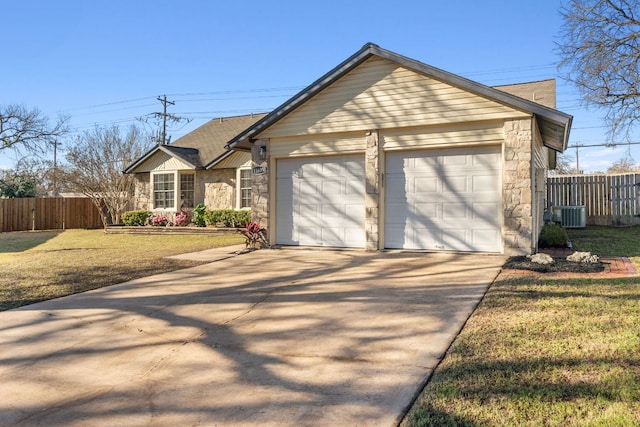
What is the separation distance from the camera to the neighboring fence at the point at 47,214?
71.0 ft

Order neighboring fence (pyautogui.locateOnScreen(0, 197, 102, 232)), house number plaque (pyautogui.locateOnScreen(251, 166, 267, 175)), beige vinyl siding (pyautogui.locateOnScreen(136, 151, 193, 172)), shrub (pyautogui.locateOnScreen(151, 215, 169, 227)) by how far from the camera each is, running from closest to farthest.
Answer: house number plaque (pyautogui.locateOnScreen(251, 166, 267, 175)), shrub (pyautogui.locateOnScreen(151, 215, 169, 227)), beige vinyl siding (pyautogui.locateOnScreen(136, 151, 193, 172)), neighboring fence (pyautogui.locateOnScreen(0, 197, 102, 232))

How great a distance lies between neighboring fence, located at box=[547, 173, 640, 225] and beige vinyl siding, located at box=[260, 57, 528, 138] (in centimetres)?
1188

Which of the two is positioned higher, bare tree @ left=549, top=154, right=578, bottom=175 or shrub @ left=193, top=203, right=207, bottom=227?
bare tree @ left=549, top=154, right=578, bottom=175

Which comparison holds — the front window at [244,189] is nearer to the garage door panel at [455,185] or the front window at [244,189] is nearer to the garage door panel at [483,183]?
the garage door panel at [455,185]

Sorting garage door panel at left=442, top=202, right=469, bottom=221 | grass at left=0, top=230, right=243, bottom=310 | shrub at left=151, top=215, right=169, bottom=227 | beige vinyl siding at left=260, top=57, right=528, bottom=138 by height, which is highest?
beige vinyl siding at left=260, top=57, right=528, bottom=138

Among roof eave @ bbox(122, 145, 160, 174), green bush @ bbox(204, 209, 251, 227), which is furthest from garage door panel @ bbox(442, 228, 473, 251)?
roof eave @ bbox(122, 145, 160, 174)

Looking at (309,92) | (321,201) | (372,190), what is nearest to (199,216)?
(321,201)

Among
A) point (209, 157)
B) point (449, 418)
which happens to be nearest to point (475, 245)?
point (449, 418)

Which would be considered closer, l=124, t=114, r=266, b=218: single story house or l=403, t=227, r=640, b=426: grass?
l=403, t=227, r=640, b=426: grass

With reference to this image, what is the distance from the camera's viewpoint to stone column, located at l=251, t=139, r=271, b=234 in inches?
426

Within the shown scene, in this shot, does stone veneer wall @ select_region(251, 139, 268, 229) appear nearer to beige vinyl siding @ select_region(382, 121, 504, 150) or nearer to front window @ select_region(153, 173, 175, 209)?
beige vinyl siding @ select_region(382, 121, 504, 150)

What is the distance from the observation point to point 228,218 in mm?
17453

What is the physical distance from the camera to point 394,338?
412 centimetres

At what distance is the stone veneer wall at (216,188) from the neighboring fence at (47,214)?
8.39 m
